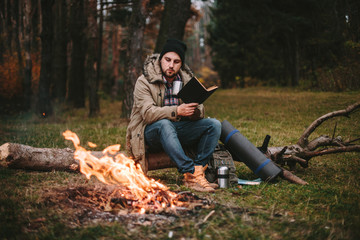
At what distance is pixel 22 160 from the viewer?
4.57 meters

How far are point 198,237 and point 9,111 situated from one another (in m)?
13.9

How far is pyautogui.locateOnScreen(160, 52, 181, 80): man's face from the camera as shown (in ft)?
14.7

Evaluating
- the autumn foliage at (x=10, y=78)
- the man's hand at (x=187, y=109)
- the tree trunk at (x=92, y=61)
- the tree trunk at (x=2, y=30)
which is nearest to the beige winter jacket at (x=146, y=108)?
the man's hand at (x=187, y=109)

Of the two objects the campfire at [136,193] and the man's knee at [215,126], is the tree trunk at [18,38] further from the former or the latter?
the man's knee at [215,126]

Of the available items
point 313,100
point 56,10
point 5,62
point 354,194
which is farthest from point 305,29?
point 354,194

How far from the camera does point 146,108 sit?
4.22 metres

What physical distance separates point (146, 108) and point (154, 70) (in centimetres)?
63

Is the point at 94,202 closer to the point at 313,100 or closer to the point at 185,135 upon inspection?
the point at 185,135

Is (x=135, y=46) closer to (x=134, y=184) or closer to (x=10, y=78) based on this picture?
(x=134, y=184)

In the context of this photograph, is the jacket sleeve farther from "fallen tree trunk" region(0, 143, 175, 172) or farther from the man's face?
"fallen tree trunk" region(0, 143, 175, 172)

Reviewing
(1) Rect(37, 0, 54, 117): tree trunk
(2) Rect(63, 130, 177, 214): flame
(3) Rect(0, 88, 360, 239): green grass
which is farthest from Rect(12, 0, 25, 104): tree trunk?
(2) Rect(63, 130, 177, 214): flame

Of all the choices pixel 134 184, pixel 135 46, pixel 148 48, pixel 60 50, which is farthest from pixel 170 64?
pixel 148 48

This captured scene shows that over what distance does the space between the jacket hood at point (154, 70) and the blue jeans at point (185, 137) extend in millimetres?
626

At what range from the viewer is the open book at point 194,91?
3.88 meters
